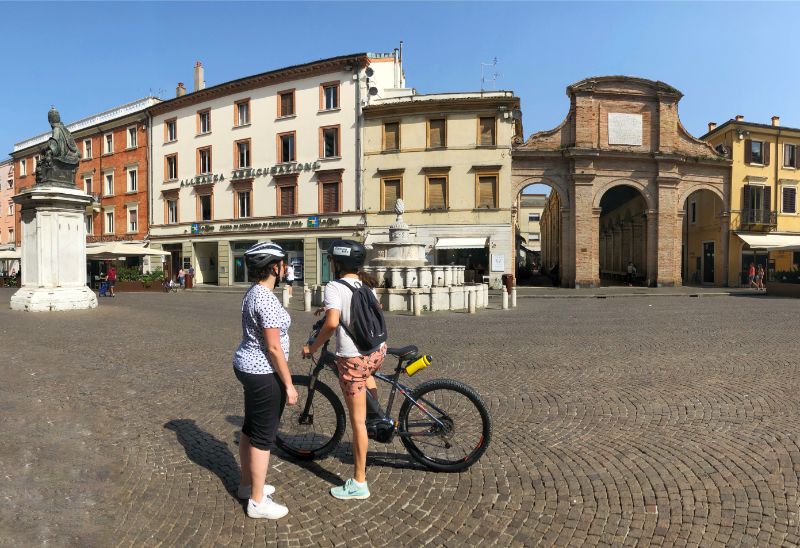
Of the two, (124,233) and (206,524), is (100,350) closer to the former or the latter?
(206,524)

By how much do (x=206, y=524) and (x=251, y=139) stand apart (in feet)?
103

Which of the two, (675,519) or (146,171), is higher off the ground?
(146,171)

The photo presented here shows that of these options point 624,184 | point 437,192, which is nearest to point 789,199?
point 624,184

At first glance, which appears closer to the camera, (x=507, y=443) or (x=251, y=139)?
(x=507, y=443)

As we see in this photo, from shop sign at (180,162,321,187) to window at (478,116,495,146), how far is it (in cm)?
997

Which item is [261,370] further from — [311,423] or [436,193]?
[436,193]

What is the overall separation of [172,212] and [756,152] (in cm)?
3937

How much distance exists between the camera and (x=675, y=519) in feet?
9.11

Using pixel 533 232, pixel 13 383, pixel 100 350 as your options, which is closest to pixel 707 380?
pixel 13 383

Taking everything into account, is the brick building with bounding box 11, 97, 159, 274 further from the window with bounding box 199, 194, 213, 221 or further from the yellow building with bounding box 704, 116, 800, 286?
the yellow building with bounding box 704, 116, 800, 286

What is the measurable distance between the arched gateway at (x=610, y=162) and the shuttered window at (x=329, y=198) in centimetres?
1074

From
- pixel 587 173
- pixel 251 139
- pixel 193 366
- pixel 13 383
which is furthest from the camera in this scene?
pixel 251 139

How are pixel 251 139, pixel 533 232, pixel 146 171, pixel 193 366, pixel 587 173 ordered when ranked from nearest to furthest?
pixel 193 366 → pixel 587 173 → pixel 251 139 → pixel 146 171 → pixel 533 232

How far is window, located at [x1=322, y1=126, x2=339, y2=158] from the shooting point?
29.0 metres
